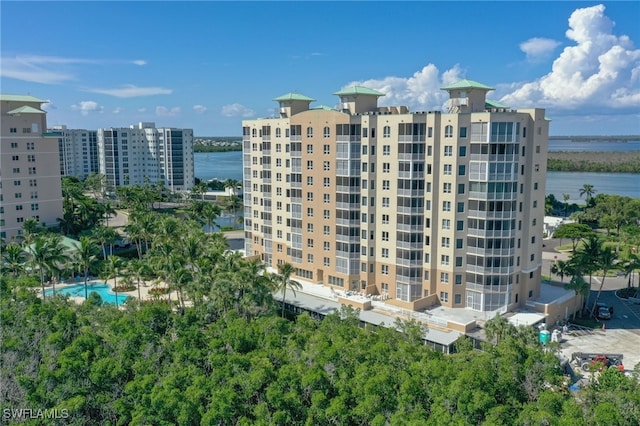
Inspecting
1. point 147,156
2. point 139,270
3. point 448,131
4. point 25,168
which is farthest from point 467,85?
point 147,156

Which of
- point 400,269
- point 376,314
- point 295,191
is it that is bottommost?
point 376,314

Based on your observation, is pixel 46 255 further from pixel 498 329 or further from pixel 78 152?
pixel 78 152

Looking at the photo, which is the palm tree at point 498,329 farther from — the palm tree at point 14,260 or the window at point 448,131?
the palm tree at point 14,260

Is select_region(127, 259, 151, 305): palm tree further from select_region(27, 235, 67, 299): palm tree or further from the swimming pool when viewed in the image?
select_region(27, 235, 67, 299): palm tree

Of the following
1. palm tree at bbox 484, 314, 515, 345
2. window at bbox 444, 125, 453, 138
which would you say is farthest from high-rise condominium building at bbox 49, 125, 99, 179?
palm tree at bbox 484, 314, 515, 345

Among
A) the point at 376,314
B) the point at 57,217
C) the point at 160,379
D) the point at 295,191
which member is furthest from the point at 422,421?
the point at 57,217

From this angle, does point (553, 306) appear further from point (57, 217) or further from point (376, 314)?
point (57, 217)
